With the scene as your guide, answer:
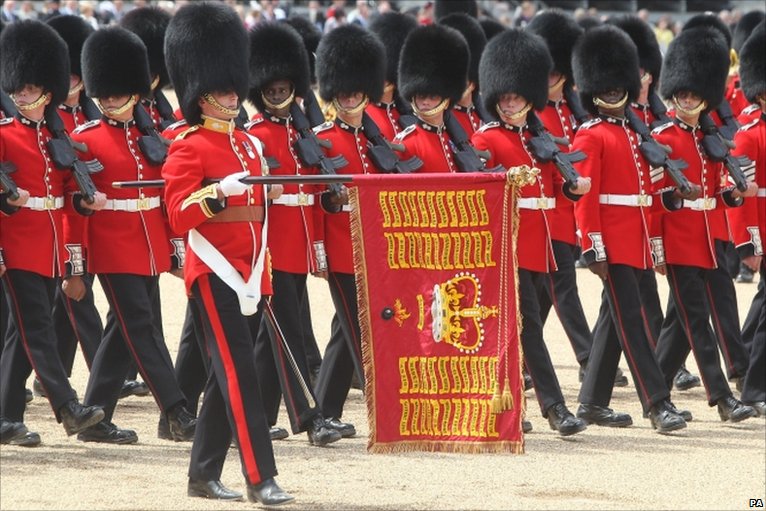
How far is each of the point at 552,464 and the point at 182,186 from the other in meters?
1.64

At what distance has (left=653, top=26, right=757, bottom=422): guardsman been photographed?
22.7 ft

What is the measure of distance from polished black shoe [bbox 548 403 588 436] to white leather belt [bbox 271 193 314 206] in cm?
111

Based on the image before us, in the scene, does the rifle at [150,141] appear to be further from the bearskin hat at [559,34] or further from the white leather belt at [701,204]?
the bearskin hat at [559,34]

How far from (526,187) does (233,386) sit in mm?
1857

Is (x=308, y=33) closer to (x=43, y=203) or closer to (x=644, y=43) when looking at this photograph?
(x=644, y=43)

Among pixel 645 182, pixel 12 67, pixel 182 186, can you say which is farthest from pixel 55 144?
pixel 645 182

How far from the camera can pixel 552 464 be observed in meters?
6.01

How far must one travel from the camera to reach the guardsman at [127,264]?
20.3 ft

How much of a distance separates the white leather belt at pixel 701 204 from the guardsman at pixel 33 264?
2.23 m

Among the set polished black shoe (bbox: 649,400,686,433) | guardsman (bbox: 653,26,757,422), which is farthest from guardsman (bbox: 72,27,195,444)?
guardsman (bbox: 653,26,757,422)

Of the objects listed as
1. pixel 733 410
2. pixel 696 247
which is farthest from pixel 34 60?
pixel 733 410

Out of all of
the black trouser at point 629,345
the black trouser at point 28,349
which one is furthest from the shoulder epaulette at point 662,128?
the black trouser at point 28,349

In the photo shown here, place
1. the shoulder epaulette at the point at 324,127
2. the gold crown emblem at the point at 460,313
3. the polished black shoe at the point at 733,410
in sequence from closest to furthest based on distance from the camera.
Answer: the gold crown emblem at the point at 460,313, the shoulder epaulette at the point at 324,127, the polished black shoe at the point at 733,410

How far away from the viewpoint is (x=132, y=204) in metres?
6.31
